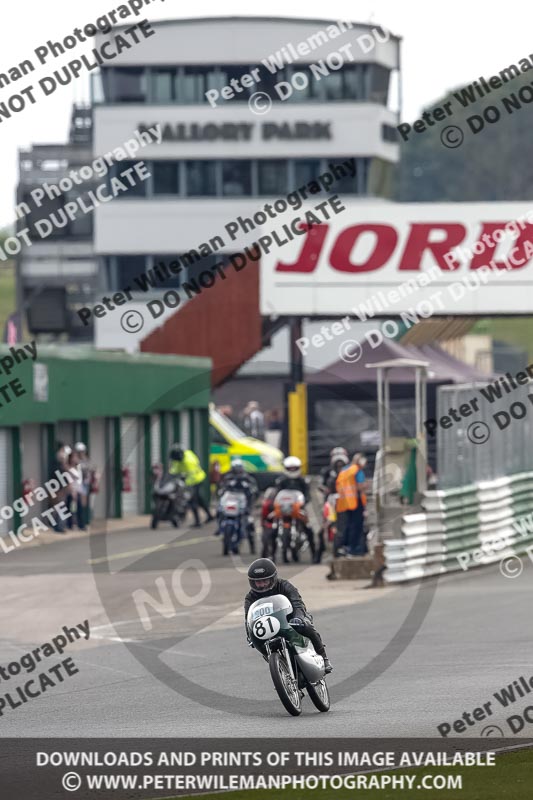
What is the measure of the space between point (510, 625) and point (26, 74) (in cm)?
1455

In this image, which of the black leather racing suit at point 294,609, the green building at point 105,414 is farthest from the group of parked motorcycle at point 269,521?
the black leather racing suit at point 294,609

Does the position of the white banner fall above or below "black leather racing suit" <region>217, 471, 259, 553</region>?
above

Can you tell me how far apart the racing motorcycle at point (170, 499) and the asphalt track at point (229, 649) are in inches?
212

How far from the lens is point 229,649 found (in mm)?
16672

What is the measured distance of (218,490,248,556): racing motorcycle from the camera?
26.5 meters

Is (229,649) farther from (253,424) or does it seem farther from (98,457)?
(253,424)

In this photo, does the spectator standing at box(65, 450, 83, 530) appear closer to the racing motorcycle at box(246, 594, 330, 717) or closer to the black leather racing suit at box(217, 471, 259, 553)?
the black leather racing suit at box(217, 471, 259, 553)

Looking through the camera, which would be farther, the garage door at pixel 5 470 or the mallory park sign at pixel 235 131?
the mallory park sign at pixel 235 131

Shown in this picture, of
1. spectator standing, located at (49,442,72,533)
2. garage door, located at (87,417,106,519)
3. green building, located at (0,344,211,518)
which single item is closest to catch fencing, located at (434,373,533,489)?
spectator standing, located at (49,442,72,533)

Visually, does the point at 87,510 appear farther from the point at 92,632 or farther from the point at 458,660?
the point at 458,660

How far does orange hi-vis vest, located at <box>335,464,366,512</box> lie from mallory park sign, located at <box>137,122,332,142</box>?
47.7m

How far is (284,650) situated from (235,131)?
60.2 meters

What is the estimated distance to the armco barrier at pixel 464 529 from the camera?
74.0 ft

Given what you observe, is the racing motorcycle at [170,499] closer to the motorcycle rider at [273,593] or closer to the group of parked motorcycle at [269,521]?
the group of parked motorcycle at [269,521]
